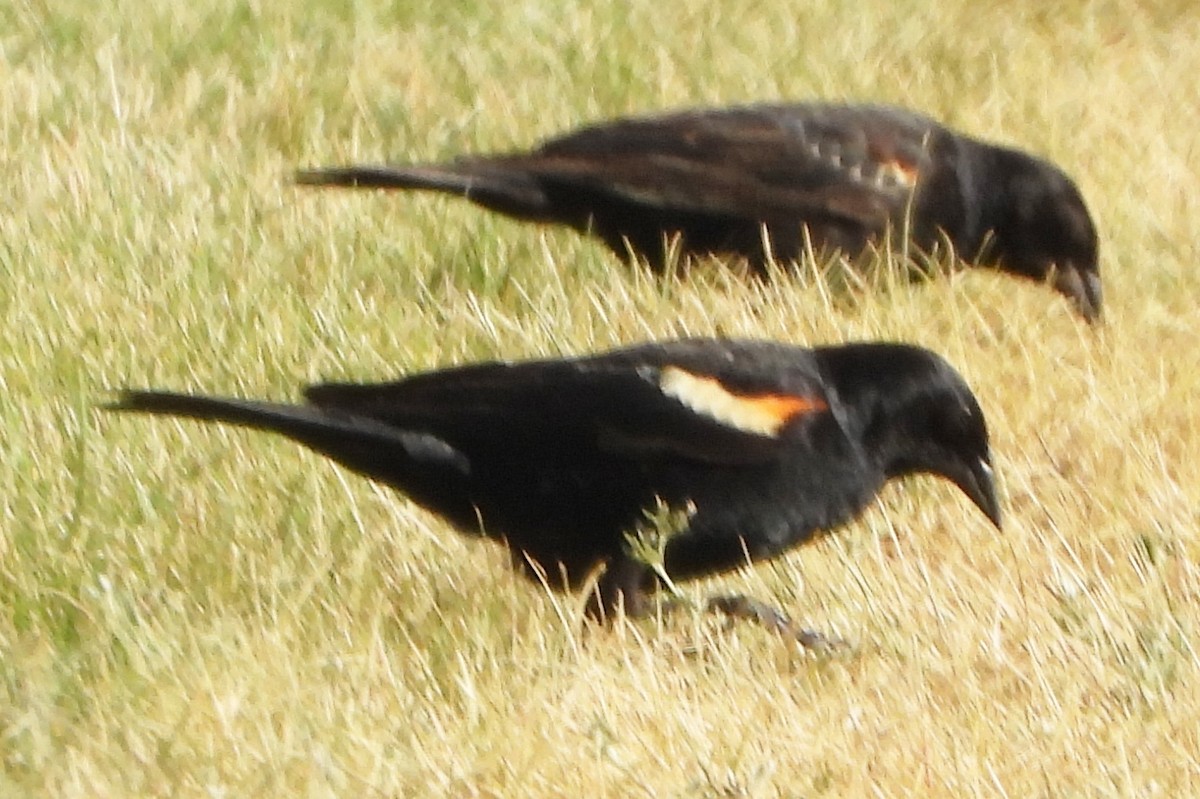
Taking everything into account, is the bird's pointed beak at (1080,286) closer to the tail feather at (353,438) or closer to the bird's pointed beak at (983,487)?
the bird's pointed beak at (983,487)

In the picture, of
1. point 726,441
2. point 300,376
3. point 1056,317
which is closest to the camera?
point 726,441

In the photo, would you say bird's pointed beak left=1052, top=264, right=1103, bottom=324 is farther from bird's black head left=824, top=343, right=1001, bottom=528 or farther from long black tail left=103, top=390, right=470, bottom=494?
long black tail left=103, top=390, right=470, bottom=494

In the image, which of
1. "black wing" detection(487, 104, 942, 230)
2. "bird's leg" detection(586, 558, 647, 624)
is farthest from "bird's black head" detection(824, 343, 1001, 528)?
"black wing" detection(487, 104, 942, 230)

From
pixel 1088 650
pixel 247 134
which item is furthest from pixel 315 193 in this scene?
pixel 1088 650

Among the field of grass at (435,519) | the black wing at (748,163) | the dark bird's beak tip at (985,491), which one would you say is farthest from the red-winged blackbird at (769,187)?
the dark bird's beak tip at (985,491)

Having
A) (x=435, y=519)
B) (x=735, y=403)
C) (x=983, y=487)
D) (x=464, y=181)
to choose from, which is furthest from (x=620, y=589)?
(x=464, y=181)

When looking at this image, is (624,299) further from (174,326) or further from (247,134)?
(247,134)

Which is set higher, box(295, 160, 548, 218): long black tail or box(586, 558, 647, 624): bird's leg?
box(586, 558, 647, 624): bird's leg
